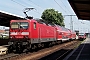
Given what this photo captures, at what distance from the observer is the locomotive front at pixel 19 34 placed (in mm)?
20569

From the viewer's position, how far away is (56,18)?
7719 centimetres

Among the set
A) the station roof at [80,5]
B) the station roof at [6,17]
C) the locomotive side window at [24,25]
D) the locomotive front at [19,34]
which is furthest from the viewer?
the locomotive side window at [24,25]

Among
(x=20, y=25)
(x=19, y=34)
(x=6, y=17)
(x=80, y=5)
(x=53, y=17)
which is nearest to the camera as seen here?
(x=80, y=5)

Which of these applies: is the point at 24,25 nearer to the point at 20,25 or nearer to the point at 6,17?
the point at 20,25

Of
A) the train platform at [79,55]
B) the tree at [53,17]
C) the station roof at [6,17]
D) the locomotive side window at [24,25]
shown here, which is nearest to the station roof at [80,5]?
the train platform at [79,55]

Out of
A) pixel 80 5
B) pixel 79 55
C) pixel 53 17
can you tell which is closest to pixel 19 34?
pixel 79 55

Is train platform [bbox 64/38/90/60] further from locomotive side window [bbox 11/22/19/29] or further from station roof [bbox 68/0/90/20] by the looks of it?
locomotive side window [bbox 11/22/19/29]

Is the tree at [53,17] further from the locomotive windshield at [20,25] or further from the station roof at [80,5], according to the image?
the locomotive windshield at [20,25]

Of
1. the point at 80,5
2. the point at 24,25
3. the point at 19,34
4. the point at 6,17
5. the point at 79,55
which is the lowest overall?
the point at 79,55

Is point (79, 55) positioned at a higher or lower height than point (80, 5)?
lower

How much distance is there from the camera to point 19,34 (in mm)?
20812

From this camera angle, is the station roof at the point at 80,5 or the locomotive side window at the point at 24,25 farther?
the locomotive side window at the point at 24,25

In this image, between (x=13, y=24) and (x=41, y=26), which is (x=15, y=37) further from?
(x=41, y=26)

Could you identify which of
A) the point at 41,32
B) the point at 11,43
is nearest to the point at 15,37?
the point at 11,43
